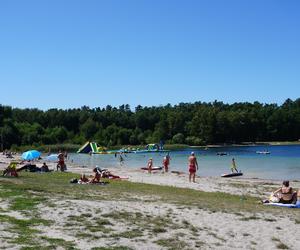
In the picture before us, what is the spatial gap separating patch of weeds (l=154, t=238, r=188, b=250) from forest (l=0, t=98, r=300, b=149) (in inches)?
5543

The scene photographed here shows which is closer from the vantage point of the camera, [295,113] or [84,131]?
[84,131]

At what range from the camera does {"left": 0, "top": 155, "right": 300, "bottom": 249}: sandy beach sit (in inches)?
414

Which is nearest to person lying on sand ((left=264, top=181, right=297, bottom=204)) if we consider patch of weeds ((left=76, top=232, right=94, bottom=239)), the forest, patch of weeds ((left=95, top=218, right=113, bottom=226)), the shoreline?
the shoreline

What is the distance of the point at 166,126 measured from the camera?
174750mm

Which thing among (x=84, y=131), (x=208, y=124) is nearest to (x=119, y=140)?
(x=84, y=131)

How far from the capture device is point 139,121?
182m

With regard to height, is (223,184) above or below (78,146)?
below

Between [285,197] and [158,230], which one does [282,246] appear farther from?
[285,197]

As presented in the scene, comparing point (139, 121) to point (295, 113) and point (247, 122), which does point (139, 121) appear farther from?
point (295, 113)

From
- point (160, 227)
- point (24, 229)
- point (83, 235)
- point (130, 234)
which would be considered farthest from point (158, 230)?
point (24, 229)

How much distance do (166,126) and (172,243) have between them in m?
164

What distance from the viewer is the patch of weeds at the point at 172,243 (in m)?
10.2

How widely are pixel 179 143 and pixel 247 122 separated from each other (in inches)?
1091

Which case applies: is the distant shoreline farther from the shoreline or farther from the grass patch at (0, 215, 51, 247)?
the grass patch at (0, 215, 51, 247)
